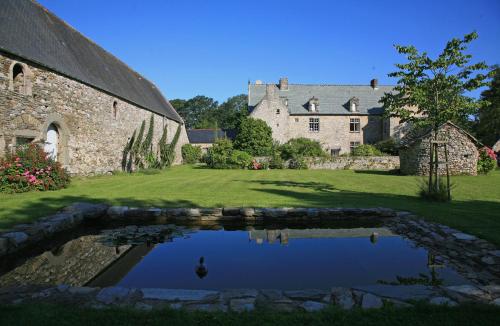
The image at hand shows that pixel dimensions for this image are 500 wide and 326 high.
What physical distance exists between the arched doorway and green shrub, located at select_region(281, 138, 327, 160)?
16868 millimetres

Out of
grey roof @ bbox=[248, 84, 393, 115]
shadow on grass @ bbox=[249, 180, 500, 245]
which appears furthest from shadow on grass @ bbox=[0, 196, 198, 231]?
grey roof @ bbox=[248, 84, 393, 115]

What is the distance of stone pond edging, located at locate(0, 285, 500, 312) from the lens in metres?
3.29

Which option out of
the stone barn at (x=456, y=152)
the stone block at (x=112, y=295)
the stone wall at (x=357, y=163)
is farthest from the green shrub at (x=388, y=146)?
the stone block at (x=112, y=295)

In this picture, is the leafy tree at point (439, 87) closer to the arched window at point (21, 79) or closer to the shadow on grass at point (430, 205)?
the shadow on grass at point (430, 205)

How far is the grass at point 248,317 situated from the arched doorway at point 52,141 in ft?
40.1

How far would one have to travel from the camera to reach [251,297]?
11.3 feet

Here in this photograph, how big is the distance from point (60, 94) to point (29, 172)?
481cm

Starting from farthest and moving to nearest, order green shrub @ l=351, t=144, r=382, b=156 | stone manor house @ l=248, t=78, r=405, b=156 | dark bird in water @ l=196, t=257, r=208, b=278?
1. stone manor house @ l=248, t=78, r=405, b=156
2. green shrub @ l=351, t=144, r=382, b=156
3. dark bird in water @ l=196, t=257, r=208, b=278

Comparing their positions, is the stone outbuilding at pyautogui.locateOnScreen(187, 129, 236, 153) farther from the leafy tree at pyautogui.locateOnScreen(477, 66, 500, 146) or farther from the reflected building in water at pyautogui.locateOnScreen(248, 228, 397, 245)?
the reflected building in water at pyautogui.locateOnScreen(248, 228, 397, 245)

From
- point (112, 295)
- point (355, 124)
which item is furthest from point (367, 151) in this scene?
point (112, 295)

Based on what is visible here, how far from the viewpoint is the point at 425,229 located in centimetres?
655

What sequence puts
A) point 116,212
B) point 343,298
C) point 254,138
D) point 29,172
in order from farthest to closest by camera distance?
point 254,138 → point 29,172 → point 116,212 → point 343,298

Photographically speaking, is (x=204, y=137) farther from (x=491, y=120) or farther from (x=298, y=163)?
(x=491, y=120)

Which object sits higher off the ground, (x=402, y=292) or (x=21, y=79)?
(x=21, y=79)
